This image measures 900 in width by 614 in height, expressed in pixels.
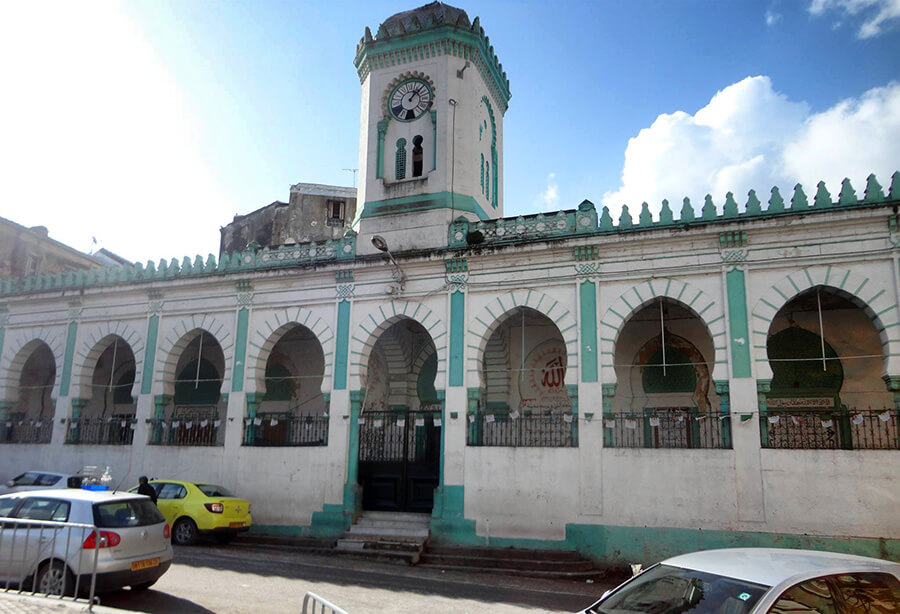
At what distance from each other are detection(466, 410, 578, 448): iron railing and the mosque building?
0.28 feet

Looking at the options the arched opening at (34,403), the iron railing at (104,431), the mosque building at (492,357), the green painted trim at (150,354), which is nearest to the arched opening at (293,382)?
the mosque building at (492,357)

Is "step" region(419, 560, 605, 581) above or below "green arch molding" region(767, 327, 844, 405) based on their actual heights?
below

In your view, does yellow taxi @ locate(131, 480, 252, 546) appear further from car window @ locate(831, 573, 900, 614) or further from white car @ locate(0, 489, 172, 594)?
car window @ locate(831, 573, 900, 614)

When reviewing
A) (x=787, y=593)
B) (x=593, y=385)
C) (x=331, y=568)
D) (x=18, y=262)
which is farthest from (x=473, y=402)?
(x=18, y=262)

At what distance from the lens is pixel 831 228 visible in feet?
42.9

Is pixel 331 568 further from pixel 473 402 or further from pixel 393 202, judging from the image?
pixel 393 202

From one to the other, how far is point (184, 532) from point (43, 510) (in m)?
5.49

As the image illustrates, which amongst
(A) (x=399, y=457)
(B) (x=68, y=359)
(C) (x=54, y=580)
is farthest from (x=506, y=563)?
(B) (x=68, y=359)

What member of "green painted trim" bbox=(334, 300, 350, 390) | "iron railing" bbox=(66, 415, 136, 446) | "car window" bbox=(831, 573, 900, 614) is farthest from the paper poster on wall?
"car window" bbox=(831, 573, 900, 614)

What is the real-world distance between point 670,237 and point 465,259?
14.5 feet

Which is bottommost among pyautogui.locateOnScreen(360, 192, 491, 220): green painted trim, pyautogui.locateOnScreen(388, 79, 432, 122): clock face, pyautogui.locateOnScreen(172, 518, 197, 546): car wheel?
pyautogui.locateOnScreen(172, 518, 197, 546): car wheel

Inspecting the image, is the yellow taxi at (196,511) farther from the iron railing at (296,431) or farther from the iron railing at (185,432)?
the iron railing at (185,432)

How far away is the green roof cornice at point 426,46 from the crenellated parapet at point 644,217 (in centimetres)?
485

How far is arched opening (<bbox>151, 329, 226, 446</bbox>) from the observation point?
17.8 m
